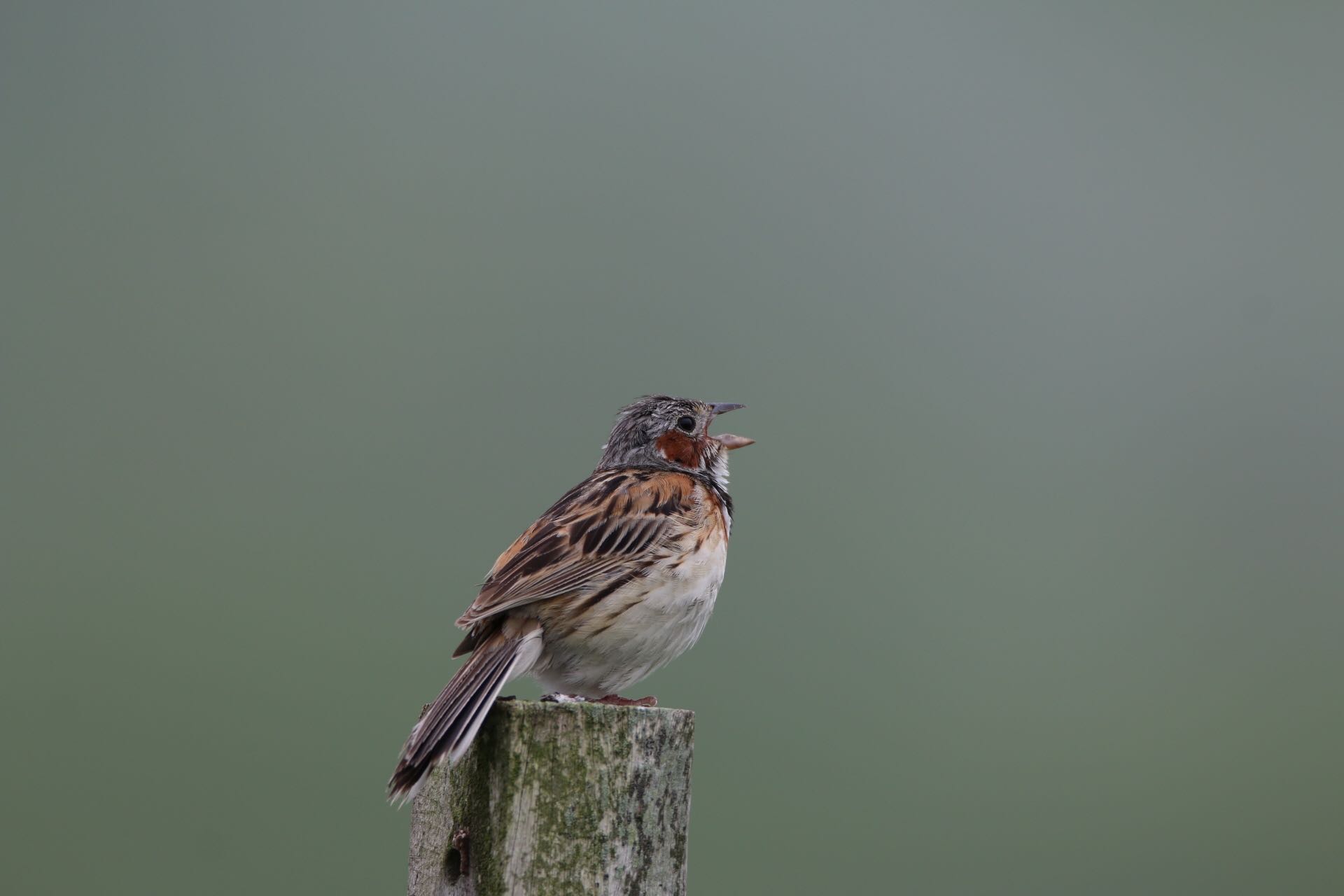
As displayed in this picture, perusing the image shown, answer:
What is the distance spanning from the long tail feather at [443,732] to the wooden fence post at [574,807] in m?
0.09

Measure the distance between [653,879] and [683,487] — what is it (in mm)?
2273

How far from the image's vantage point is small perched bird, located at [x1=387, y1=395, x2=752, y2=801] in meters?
4.26

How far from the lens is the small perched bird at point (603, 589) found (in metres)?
4.26

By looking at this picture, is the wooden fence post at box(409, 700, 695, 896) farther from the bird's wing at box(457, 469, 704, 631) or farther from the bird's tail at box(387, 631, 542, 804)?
the bird's wing at box(457, 469, 704, 631)

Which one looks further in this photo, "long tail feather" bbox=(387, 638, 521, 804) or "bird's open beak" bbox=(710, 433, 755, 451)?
"bird's open beak" bbox=(710, 433, 755, 451)

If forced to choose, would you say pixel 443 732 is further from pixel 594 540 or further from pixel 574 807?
pixel 594 540

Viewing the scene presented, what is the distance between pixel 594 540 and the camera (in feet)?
15.2

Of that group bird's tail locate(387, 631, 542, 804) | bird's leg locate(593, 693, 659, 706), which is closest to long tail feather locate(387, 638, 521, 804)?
bird's tail locate(387, 631, 542, 804)

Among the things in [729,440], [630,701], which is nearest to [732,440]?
[729,440]

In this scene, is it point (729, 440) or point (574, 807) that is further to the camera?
point (729, 440)

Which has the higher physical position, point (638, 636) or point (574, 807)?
point (638, 636)

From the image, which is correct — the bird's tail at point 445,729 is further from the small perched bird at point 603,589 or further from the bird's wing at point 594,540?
the bird's wing at point 594,540

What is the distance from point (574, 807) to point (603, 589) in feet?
4.72

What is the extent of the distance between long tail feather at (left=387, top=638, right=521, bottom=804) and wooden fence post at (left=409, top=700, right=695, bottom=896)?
0.09 m
